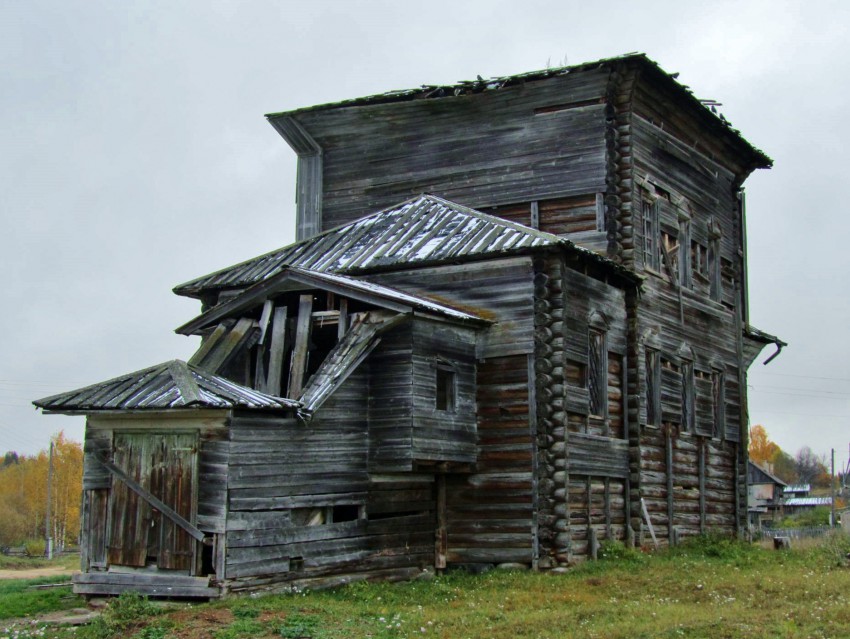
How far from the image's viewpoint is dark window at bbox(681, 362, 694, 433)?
2588 cm

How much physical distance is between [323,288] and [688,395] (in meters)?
11.0

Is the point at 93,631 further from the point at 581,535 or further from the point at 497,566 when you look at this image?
the point at 581,535

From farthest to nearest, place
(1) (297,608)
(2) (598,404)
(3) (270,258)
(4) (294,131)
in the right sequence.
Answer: (4) (294,131) → (3) (270,258) → (2) (598,404) → (1) (297,608)

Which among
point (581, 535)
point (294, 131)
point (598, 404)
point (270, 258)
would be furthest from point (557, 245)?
point (294, 131)

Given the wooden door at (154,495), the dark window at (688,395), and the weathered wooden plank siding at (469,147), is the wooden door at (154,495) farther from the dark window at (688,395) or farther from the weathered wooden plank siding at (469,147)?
the dark window at (688,395)

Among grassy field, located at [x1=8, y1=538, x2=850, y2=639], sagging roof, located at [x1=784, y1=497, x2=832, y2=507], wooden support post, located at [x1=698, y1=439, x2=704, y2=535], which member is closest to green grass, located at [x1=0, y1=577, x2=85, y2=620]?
grassy field, located at [x1=8, y1=538, x2=850, y2=639]

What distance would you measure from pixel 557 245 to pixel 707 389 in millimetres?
9280

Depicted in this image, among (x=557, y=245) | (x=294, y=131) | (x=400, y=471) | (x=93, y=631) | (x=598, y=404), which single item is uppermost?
(x=294, y=131)

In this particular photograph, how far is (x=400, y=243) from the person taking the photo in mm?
22156

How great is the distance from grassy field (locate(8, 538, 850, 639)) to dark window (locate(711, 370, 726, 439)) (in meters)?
8.10

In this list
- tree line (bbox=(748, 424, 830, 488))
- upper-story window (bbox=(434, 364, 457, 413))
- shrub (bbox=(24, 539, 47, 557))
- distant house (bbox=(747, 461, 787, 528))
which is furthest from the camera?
tree line (bbox=(748, 424, 830, 488))

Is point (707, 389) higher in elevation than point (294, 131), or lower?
lower

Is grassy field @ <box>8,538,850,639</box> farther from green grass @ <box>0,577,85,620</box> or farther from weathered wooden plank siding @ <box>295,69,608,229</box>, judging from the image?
weathered wooden plank siding @ <box>295,69,608,229</box>

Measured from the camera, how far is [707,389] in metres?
27.2
